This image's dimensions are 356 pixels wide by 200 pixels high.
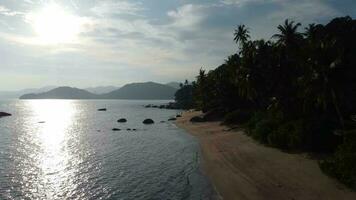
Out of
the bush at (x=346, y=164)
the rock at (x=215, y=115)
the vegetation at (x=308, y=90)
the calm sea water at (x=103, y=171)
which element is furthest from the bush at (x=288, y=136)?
the rock at (x=215, y=115)

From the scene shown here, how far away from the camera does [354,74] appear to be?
3856 centimetres

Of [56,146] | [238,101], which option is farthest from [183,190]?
[238,101]

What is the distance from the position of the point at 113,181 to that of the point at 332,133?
22.3 meters

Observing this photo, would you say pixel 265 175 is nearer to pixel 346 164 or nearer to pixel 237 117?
pixel 346 164

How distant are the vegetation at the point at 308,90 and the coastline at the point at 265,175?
1.52 metres

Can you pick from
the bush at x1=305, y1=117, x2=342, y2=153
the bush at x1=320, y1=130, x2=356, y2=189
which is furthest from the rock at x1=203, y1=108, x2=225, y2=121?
the bush at x1=320, y1=130, x2=356, y2=189

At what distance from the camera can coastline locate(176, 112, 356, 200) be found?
89.4ft

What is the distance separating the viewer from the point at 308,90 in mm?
39688

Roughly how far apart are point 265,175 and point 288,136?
33.4 feet

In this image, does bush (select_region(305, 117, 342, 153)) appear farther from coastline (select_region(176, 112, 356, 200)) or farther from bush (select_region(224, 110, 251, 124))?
bush (select_region(224, 110, 251, 124))

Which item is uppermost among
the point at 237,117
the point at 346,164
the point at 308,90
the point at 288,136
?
the point at 308,90

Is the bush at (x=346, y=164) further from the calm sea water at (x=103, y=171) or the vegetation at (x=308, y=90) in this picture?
the calm sea water at (x=103, y=171)

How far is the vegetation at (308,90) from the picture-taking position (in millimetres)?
37312

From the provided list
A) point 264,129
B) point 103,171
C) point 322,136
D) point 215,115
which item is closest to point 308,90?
point 322,136
